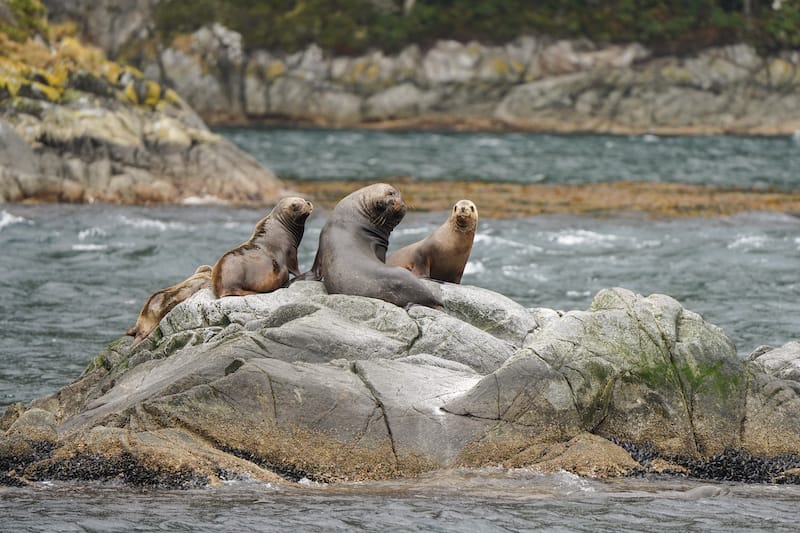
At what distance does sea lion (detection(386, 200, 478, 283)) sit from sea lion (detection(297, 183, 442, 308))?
550 millimetres

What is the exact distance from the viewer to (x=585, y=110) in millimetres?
56656

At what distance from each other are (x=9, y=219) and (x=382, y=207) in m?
15.1

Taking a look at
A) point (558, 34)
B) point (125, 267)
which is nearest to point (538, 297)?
point (125, 267)

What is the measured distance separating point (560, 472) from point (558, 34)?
5219 centimetres

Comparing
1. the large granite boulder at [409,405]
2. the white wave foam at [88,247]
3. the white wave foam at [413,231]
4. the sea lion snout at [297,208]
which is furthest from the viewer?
the white wave foam at [413,231]

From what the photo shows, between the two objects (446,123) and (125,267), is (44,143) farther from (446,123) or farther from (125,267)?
(446,123)

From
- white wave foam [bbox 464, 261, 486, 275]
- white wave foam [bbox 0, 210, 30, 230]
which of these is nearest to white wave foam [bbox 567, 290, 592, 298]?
white wave foam [bbox 464, 261, 486, 275]

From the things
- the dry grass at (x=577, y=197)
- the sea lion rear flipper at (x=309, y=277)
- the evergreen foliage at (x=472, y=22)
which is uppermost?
the evergreen foliage at (x=472, y=22)

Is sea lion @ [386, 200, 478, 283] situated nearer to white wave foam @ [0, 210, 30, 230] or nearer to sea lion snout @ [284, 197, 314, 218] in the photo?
sea lion snout @ [284, 197, 314, 218]

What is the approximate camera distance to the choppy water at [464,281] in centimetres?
921

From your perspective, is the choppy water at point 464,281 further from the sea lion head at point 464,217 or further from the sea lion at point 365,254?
the sea lion head at point 464,217

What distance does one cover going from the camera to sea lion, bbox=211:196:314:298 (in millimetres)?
13047

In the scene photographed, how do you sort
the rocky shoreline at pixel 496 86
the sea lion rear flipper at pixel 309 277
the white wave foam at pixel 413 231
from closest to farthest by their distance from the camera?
1. the sea lion rear flipper at pixel 309 277
2. the white wave foam at pixel 413 231
3. the rocky shoreline at pixel 496 86

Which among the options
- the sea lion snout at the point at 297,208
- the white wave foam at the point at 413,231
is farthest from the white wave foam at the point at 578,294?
the sea lion snout at the point at 297,208
